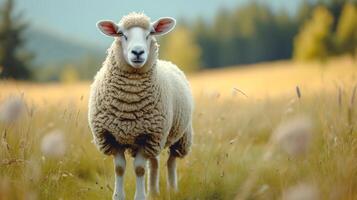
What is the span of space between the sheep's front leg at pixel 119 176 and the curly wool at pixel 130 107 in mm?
73

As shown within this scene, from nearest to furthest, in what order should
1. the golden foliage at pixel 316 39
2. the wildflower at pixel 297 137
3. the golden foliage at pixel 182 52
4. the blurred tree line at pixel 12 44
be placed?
the wildflower at pixel 297 137 → the blurred tree line at pixel 12 44 → the golden foliage at pixel 316 39 → the golden foliage at pixel 182 52

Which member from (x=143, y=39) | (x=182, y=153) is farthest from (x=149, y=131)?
(x=182, y=153)

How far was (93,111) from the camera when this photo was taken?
13.4ft

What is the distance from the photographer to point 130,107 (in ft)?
12.9

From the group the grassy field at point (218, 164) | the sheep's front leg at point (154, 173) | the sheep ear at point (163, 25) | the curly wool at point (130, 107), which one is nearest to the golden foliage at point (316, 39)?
the grassy field at point (218, 164)

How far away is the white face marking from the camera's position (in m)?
3.72

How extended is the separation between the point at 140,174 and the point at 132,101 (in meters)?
0.58

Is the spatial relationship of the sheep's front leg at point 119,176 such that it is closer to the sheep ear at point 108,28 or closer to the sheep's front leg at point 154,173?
the sheep's front leg at point 154,173

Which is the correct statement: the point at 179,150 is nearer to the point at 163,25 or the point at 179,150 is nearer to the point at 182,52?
the point at 163,25

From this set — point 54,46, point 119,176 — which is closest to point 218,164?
point 119,176

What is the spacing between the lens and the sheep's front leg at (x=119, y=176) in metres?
3.99

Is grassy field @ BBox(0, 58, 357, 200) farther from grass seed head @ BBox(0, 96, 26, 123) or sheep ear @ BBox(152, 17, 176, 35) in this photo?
sheep ear @ BBox(152, 17, 176, 35)

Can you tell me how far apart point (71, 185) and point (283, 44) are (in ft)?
182

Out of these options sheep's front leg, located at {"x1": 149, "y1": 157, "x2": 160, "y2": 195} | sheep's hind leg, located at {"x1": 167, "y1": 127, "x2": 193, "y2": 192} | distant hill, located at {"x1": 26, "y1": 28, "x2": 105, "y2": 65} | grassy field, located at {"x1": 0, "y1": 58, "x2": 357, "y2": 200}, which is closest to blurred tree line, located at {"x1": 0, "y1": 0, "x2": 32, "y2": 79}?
grassy field, located at {"x1": 0, "y1": 58, "x2": 357, "y2": 200}
